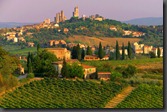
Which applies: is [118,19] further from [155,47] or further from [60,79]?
[60,79]

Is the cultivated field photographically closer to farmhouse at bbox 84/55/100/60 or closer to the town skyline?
farmhouse at bbox 84/55/100/60

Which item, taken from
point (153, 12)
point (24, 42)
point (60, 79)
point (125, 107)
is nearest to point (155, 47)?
point (153, 12)

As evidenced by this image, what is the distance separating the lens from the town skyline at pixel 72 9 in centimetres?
1091

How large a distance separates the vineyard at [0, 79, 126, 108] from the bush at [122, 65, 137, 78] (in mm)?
251

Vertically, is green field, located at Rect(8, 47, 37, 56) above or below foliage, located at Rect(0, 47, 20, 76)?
above

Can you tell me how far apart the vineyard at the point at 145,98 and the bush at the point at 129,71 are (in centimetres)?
36

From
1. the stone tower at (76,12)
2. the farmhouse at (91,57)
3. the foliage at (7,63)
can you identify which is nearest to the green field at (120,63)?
the farmhouse at (91,57)

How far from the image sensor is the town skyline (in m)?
10.9

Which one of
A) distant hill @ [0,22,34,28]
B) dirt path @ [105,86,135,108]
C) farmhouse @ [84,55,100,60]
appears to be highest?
distant hill @ [0,22,34,28]

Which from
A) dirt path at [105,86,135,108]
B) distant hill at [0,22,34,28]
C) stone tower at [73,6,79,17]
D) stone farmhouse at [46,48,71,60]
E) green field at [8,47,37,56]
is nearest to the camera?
dirt path at [105,86,135,108]

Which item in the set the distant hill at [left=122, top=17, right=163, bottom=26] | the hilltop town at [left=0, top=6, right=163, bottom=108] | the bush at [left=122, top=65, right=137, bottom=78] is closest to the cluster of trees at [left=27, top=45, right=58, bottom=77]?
the hilltop town at [left=0, top=6, right=163, bottom=108]

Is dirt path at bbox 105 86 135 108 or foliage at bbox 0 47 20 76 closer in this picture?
dirt path at bbox 105 86 135 108

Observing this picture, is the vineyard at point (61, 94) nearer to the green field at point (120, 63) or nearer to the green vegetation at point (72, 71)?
the green vegetation at point (72, 71)

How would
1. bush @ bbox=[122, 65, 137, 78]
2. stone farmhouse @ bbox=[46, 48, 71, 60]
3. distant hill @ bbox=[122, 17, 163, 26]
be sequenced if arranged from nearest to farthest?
distant hill @ bbox=[122, 17, 163, 26] → bush @ bbox=[122, 65, 137, 78] → stone farmhouse @ bbox=[46, 48, 71, 60]
